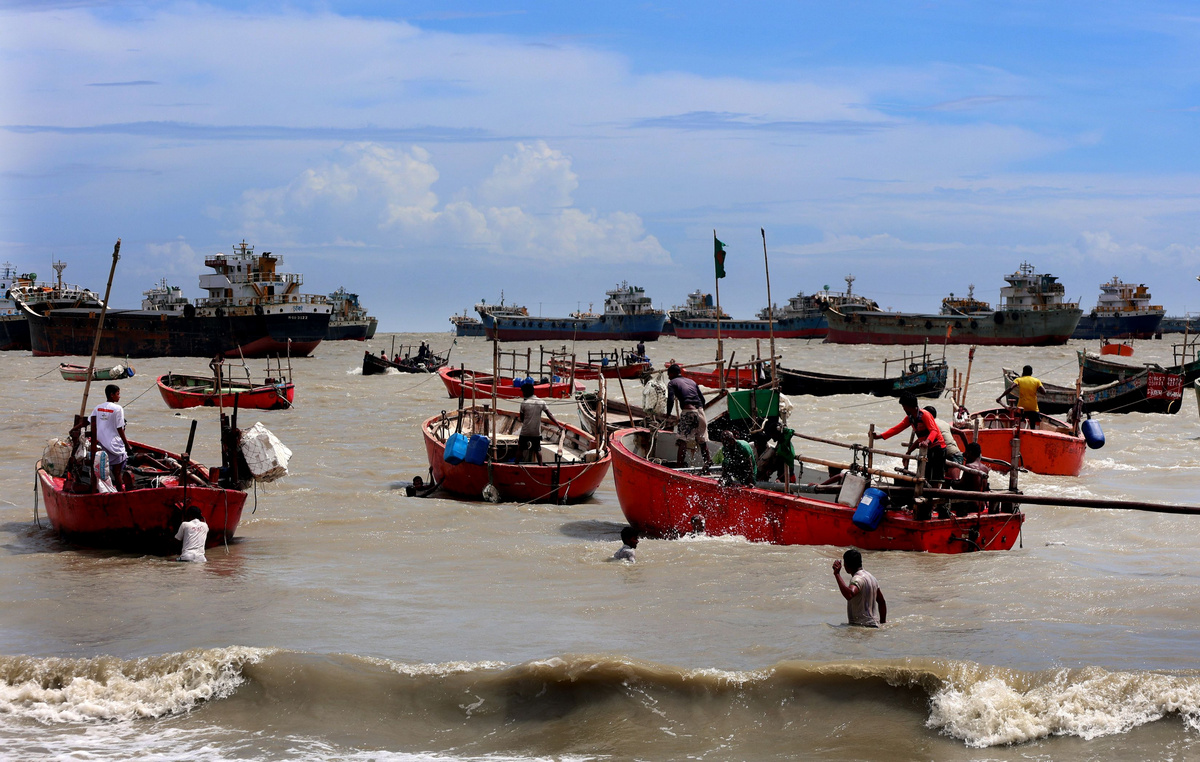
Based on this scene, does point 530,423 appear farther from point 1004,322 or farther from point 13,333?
point 13,333

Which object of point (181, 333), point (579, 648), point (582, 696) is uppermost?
point (181, 333)

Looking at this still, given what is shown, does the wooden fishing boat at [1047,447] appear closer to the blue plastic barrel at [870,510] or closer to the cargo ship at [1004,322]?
the blue plastic barrel at [870,510]

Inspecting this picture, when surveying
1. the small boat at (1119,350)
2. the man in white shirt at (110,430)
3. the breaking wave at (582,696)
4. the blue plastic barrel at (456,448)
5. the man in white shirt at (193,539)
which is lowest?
the breaking wave at (582,696)

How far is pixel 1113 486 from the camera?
1852 centimetres

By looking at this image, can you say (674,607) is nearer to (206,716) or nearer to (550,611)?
(550,611)

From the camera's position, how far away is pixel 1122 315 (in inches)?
3777

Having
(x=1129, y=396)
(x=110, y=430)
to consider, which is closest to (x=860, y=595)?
(x=110, y=430)

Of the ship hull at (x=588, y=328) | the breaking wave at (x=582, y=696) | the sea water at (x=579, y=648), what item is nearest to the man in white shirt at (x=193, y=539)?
the sea water at (x=579, y=648)

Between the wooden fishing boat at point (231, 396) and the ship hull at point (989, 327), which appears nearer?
the wooden fishing boat at point (231, 396)

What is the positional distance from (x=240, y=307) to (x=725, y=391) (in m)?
56.5

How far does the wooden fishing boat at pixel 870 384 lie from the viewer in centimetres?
3553

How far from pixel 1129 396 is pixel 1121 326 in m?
73.1

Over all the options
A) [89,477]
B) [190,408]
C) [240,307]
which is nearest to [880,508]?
[89,477]

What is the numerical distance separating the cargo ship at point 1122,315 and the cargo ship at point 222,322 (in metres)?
68.6
